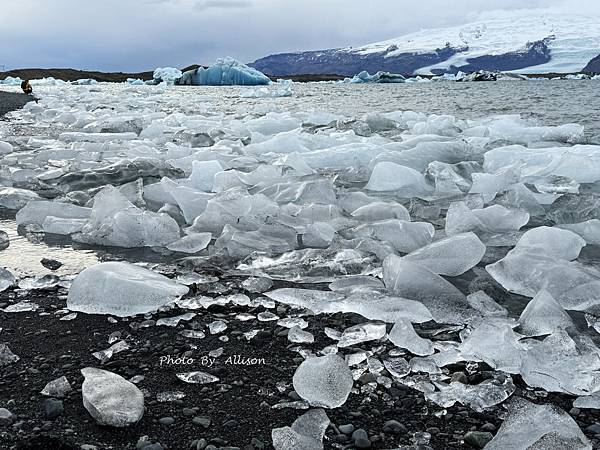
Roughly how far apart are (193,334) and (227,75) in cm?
3971

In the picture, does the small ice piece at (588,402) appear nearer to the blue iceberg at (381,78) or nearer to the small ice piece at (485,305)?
the small ice piece at (485,305)

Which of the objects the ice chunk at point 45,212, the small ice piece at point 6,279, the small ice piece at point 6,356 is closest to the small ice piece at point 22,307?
the small ice piece at point 6,279

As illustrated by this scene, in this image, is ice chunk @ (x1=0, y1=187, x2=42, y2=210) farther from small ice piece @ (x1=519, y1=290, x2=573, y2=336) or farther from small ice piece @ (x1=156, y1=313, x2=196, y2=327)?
small ice piece @ (x1=519, y1=290, x2=573, y2=336)

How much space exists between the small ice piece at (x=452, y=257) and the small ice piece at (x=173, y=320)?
35.4 inches

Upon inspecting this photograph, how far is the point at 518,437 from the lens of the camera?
1.10 m

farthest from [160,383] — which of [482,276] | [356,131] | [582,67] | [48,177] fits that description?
[582,67]

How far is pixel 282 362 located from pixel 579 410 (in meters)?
0.73

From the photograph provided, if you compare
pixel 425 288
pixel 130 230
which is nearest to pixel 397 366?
pixel 425 288

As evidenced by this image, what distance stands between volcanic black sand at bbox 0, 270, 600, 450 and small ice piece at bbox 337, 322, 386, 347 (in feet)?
0.11

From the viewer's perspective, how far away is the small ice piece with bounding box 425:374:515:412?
1259 mm

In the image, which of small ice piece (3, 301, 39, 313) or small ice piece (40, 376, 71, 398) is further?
small ice piece (3, 301, 39, 313)

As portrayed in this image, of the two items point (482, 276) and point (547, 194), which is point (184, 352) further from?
point (547, 194)

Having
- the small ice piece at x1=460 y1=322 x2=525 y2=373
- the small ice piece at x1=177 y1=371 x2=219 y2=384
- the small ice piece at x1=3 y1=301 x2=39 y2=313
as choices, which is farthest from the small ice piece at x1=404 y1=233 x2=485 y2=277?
the small ice piece at x1=3 y1=301 x2=39 y2=313

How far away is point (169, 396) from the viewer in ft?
4.20
